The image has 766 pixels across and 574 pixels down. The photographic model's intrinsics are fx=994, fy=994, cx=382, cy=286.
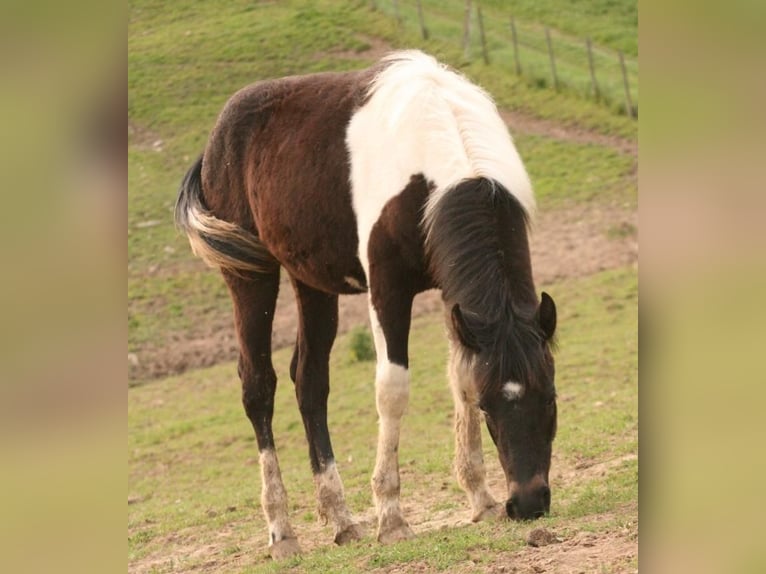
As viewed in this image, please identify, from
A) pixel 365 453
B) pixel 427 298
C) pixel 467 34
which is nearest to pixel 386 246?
pixel 365 453

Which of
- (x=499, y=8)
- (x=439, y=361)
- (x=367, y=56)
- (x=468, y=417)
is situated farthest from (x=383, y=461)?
(x=499, y=8)

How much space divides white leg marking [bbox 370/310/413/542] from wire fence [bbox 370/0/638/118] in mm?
16710

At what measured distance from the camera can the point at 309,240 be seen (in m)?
5.78

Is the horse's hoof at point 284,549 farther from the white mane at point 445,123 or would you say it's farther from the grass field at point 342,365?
the white mane at point 445,123

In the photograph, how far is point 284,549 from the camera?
5.99 m

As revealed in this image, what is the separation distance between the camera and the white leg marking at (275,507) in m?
6.03

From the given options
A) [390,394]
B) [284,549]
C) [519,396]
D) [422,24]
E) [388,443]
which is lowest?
[422,24]

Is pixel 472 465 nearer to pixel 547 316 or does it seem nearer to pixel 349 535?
pixel 349 535

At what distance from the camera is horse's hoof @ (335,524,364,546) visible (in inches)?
233

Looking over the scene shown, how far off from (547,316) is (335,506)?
2.02 metres

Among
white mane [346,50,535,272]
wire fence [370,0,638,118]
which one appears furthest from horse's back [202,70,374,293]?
wire fence [370,0,638,118]
